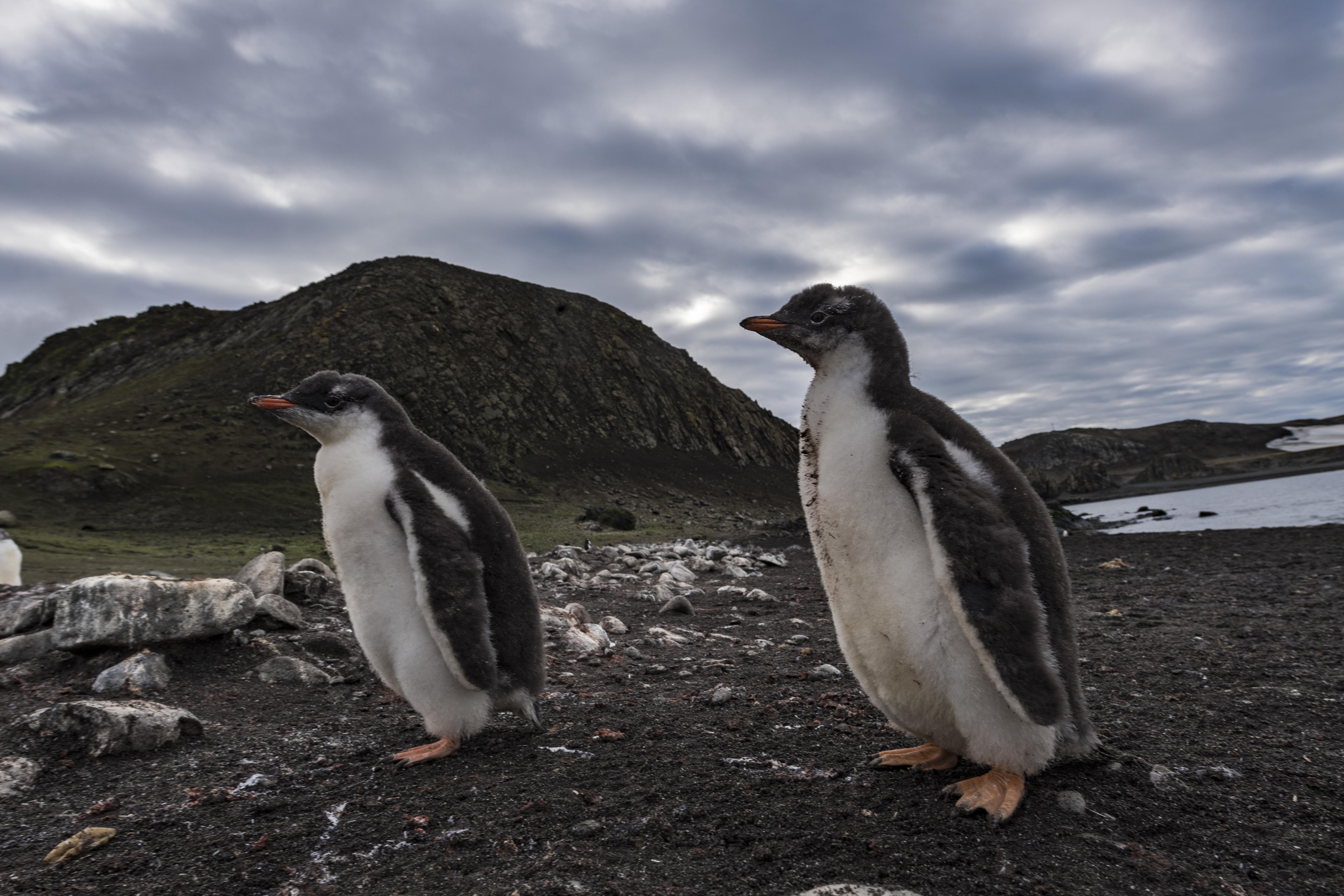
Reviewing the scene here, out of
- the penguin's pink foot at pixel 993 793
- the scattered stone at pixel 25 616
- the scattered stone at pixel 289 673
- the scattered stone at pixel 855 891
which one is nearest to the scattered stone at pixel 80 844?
the scattered stone at pixel 289 673

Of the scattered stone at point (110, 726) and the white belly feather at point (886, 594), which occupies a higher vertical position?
the white belly feather at point (886, 594)

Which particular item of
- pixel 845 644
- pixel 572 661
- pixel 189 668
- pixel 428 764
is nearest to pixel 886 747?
Answer: pixel 845 644

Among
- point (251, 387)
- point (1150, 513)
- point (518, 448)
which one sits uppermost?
point (251, 387)

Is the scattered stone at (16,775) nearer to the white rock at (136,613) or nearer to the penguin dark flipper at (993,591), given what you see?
the white rock at (136,613)

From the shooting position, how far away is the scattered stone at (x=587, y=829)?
7.66 feet

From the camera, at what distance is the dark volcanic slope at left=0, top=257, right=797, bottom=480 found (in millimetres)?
→ 33031

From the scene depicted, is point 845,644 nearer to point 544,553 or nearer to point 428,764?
point 428,764

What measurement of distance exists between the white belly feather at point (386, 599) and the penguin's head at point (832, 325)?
1949 millimetres

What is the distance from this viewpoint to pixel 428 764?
310 cm

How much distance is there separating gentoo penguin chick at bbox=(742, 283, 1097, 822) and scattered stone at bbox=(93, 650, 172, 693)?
395 centimetres

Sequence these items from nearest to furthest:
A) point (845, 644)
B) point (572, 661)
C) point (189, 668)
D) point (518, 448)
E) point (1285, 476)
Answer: point (845, 644)
point (189, 668)
point (572, 661)
point (518, 448)
point (1285, 476)

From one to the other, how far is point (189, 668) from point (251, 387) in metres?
29.0

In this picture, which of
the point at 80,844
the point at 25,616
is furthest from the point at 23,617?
the point at 80,844

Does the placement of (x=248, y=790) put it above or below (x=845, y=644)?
below
